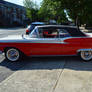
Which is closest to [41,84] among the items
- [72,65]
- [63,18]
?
[72,65]

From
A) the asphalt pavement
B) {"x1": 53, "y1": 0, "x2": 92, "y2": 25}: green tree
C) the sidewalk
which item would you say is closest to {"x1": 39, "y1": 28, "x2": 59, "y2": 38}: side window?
the asphalt pavement

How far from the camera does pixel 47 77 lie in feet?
12.2

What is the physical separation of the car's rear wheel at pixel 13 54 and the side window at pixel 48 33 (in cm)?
116

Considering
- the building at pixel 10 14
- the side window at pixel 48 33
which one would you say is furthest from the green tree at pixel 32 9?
the side window at pixel 48 33

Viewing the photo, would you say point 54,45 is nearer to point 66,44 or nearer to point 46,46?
point 46,46

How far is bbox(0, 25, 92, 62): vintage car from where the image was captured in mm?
5016

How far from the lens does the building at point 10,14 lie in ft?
151

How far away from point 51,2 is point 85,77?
334 inches

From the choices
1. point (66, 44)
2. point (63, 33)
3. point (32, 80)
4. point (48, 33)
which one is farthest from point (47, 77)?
point (48, 33)

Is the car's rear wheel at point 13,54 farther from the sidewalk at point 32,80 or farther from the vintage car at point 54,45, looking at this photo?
the sidewalk at point 32,80

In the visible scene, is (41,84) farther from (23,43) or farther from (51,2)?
(51,2)

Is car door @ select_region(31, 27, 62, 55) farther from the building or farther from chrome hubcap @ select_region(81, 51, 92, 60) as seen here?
the building

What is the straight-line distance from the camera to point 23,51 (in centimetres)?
511

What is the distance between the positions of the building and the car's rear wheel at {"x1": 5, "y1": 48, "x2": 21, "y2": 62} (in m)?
41.6
